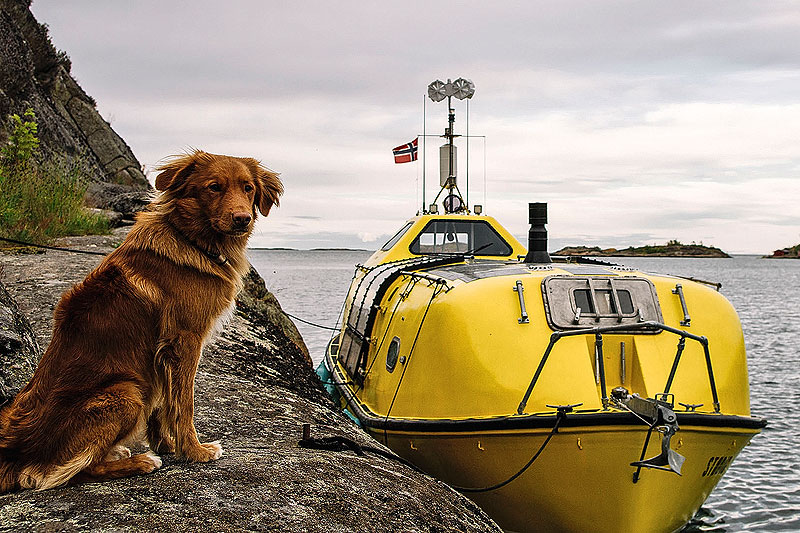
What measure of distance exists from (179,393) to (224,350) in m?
3.53

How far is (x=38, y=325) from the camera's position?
20.9 feet

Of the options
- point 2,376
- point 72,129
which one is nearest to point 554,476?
point 2,376

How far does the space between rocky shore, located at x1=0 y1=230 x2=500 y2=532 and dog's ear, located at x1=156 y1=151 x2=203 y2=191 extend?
1.32m

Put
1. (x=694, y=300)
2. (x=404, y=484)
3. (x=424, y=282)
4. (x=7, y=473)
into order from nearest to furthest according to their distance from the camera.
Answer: (x=7, y=473), (x=404, y=484), (x=694, y=300), (x=424, y=282)

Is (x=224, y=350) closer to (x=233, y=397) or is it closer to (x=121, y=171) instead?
(x=233, y=397)

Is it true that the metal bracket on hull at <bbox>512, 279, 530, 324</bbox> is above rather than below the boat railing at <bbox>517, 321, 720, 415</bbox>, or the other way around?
above

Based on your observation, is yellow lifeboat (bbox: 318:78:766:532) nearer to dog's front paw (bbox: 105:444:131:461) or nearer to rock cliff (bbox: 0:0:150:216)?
dog's front paw (bbox: 105:444:131:461)

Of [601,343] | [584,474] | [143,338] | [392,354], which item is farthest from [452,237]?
[143,338]

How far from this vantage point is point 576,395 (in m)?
6.50

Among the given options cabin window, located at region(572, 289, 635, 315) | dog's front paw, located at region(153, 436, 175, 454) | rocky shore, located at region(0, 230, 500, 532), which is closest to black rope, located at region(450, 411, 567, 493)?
cabin window, located at region(572, 289, 635, 315)

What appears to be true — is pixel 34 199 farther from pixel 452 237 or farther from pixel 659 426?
pixel 659 426

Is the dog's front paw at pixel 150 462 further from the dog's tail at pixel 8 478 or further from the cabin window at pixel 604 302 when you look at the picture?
Result: the cabin window at pixel 604 302

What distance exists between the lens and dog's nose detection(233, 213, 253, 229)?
4.01m

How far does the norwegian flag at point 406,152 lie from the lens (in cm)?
1503
